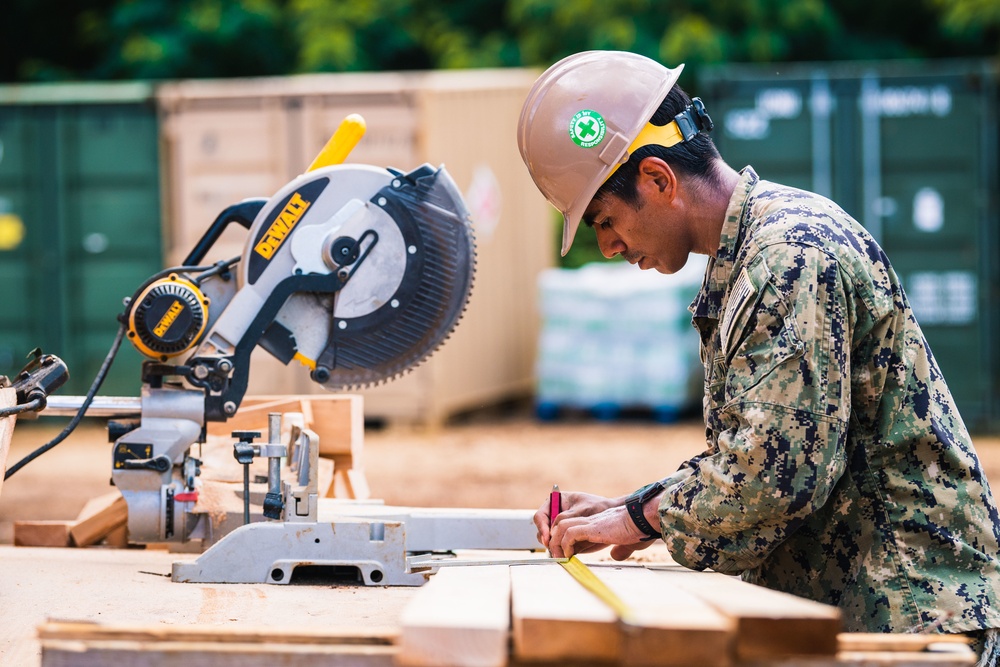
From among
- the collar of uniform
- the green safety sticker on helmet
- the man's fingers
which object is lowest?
the man's fingers

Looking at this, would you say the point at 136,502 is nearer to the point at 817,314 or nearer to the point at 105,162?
the point at 817,314

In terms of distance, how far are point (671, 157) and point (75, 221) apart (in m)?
9.76

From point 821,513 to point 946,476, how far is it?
0.26 meters

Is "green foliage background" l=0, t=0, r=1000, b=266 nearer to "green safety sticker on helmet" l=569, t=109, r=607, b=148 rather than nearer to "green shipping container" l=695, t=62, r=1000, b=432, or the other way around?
"green shipping container" l=695, t=62, r=1000, b=432

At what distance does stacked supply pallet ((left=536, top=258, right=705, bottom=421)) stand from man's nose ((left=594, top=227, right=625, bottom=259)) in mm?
8545

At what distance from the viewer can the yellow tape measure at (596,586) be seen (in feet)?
6.83

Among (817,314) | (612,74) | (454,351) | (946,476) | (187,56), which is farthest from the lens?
(187,56)

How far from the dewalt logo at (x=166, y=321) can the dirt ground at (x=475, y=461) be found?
191 inches

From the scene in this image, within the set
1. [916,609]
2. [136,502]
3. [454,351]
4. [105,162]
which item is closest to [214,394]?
[136,502]

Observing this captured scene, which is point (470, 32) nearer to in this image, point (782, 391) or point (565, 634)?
point (782, 391)

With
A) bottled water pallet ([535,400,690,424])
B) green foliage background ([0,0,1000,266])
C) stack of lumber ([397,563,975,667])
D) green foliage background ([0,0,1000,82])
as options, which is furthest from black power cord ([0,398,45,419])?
green foliage background ([0,0,1000,82])

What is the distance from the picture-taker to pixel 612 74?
285 centimetres

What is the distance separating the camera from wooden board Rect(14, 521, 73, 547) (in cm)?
405

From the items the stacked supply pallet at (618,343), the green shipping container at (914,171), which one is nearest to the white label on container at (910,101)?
the green shipping container at (914,171)
